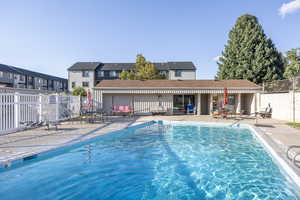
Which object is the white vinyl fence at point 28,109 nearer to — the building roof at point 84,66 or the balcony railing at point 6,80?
the building roof at point 84,66

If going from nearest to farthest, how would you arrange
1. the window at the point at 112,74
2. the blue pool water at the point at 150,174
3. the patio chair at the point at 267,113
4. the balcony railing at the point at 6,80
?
the blue pool water at the point at 150,174 → the patio chair at the point at 267,113 → the balcony railing at the point at 6,80 → the window at the point at 112,74

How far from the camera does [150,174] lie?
446cm

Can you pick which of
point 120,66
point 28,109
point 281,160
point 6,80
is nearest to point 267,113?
point 281,160

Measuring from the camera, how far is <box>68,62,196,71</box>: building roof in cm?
3423

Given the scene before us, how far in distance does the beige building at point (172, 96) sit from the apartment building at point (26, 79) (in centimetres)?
2369

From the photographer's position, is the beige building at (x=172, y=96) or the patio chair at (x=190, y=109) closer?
the beige building at (x=172, y=96)

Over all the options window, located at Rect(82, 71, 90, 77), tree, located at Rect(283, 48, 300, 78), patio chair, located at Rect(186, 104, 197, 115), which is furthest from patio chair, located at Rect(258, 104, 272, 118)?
window, located at Rect(82, 71, 90, 77)

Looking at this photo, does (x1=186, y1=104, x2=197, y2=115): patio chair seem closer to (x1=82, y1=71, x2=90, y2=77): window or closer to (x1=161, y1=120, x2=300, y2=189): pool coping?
(x1=161, y1=120, x2=300, y2=189): pool coping

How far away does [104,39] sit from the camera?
16.0 m

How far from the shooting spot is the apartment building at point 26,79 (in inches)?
1267

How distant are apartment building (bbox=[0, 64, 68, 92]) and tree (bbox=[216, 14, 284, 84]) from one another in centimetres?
A: 3699

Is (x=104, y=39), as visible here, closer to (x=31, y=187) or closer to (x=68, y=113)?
(x=68, y=113)

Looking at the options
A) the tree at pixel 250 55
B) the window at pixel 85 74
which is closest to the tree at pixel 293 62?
the tree at pixel 250 55

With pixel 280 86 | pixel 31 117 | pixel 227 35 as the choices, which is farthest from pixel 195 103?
pixel 227 35
